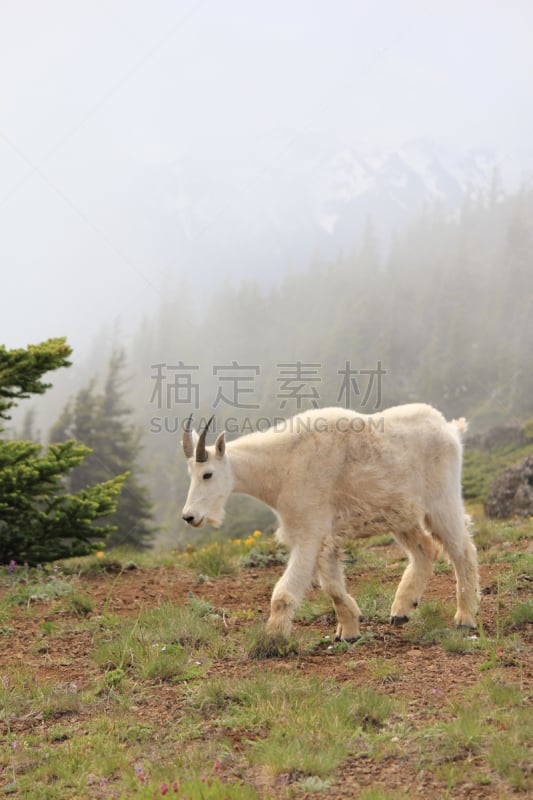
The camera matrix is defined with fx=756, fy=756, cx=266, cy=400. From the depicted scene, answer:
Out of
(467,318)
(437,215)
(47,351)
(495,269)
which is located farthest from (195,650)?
(437,215)

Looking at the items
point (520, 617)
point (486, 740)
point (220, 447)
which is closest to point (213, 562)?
point (220, 447)

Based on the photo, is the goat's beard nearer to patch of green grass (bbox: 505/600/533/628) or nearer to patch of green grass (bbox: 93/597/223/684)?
patch of green grass (bbox: 93/597/223/684)

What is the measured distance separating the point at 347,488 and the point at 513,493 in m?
11.3

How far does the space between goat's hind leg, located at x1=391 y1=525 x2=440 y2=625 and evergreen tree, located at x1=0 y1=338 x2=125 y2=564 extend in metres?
4.71

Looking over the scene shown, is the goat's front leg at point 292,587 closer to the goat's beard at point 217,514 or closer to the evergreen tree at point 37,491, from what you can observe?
the goat's beard at point 217,514

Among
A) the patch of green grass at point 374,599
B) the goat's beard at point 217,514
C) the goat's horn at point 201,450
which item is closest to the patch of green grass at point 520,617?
the patch of green grass at point 374,599

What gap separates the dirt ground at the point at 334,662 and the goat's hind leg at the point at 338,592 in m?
0.24

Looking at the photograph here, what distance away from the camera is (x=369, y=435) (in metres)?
7.33

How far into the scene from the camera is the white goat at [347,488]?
7062 mm

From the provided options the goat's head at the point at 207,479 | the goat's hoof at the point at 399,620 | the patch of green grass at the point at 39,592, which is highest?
the goat's head at the point at 207,479

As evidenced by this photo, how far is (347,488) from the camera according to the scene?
7191 mm

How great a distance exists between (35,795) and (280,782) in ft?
4.57

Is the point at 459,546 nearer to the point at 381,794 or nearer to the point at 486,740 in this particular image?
the point at 486,740

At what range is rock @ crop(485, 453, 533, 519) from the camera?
16.6 metres
